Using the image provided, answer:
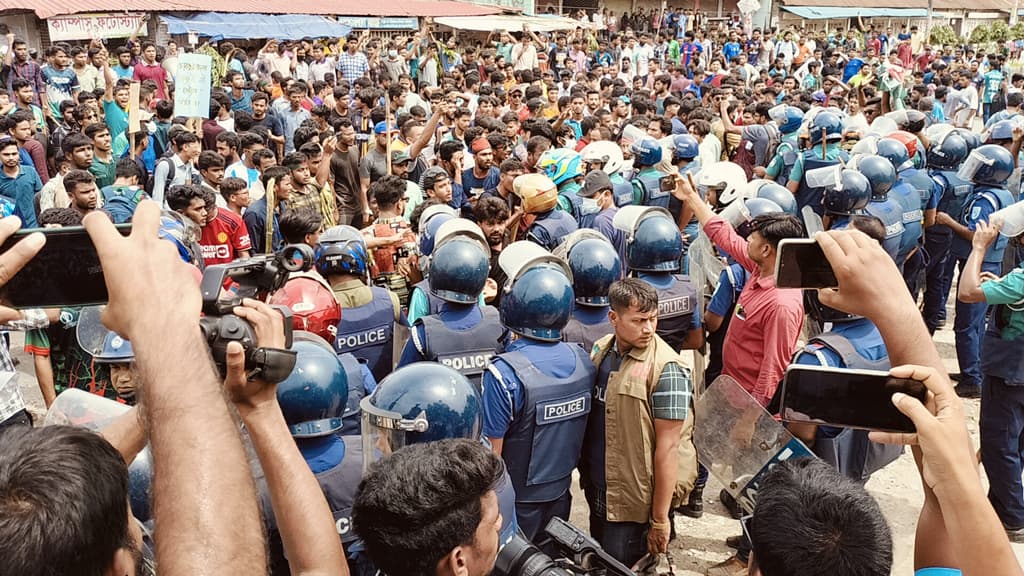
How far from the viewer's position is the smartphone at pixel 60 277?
185 centimetres

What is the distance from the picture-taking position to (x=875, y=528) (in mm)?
2180

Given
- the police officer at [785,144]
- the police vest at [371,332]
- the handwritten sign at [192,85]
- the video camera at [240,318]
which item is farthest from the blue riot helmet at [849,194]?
the handwritten sign at [192,85]

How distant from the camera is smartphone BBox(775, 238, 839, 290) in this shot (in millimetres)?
2117

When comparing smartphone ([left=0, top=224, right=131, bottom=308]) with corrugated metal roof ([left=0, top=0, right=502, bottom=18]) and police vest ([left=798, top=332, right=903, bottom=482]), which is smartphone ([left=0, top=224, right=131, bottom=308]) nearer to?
police vest ([left=798, top=332, right=903, bottom=482])

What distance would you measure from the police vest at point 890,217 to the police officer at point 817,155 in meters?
1.82

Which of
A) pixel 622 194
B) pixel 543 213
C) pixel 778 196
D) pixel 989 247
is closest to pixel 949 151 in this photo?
pixel 989 247

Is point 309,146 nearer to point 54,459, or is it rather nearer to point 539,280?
point 539,280

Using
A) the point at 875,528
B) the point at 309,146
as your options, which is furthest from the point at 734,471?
the point at 309,146

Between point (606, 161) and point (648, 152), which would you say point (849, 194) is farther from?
point (606, 161)

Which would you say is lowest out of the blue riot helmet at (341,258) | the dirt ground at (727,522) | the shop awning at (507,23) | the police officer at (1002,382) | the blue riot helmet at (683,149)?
the dirt ground at (727,522)

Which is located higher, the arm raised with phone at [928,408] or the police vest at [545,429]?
the arm raised with phone at [928,408]

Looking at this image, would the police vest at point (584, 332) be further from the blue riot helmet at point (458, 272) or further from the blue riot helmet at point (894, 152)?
the blue riot helmet at point (894, 152)

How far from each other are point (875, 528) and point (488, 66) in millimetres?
18845

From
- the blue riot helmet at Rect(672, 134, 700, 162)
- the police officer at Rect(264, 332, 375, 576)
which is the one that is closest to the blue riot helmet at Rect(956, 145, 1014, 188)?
the blue riot helmet at Rect(672, 134, 700, 162)
